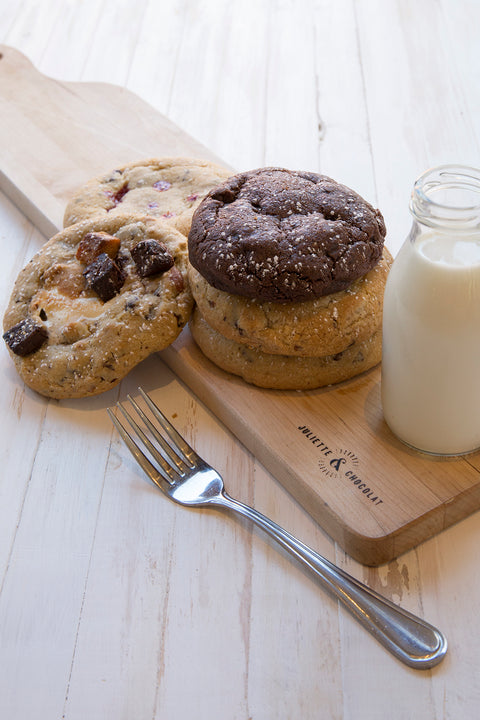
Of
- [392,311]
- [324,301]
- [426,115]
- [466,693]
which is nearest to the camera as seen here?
[466,693]

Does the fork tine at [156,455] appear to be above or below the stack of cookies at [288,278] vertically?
below

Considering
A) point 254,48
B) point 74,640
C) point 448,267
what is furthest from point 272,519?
point 254,48

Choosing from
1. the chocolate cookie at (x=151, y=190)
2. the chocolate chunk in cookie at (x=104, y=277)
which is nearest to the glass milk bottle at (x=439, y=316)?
the chocolate chunk in cookie at (x=104, y=277)

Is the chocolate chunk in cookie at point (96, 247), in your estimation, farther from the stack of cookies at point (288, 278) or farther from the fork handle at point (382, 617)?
the fork handle at point (382, 617)

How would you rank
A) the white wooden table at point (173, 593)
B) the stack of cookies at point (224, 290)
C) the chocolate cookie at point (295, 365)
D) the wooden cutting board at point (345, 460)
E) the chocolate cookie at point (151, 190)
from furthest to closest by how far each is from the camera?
the chocolate cookie at point (151, 190) < the chocolate cookie at point (295, 365) < the stack of cookies at point (224, 290) < the wooden cutting board at point (345, 460) < the white wooden table at point (173, 593)

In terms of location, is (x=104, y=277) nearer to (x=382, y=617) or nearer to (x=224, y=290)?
(x=224, y=290)

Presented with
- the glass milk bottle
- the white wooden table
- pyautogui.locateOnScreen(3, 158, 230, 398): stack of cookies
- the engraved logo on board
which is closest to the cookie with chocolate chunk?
pyautogui.locateOnScreen(3, 158, 230, 398): stack of cookies

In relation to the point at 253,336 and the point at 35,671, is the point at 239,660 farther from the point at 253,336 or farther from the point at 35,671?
the point at 253,336
